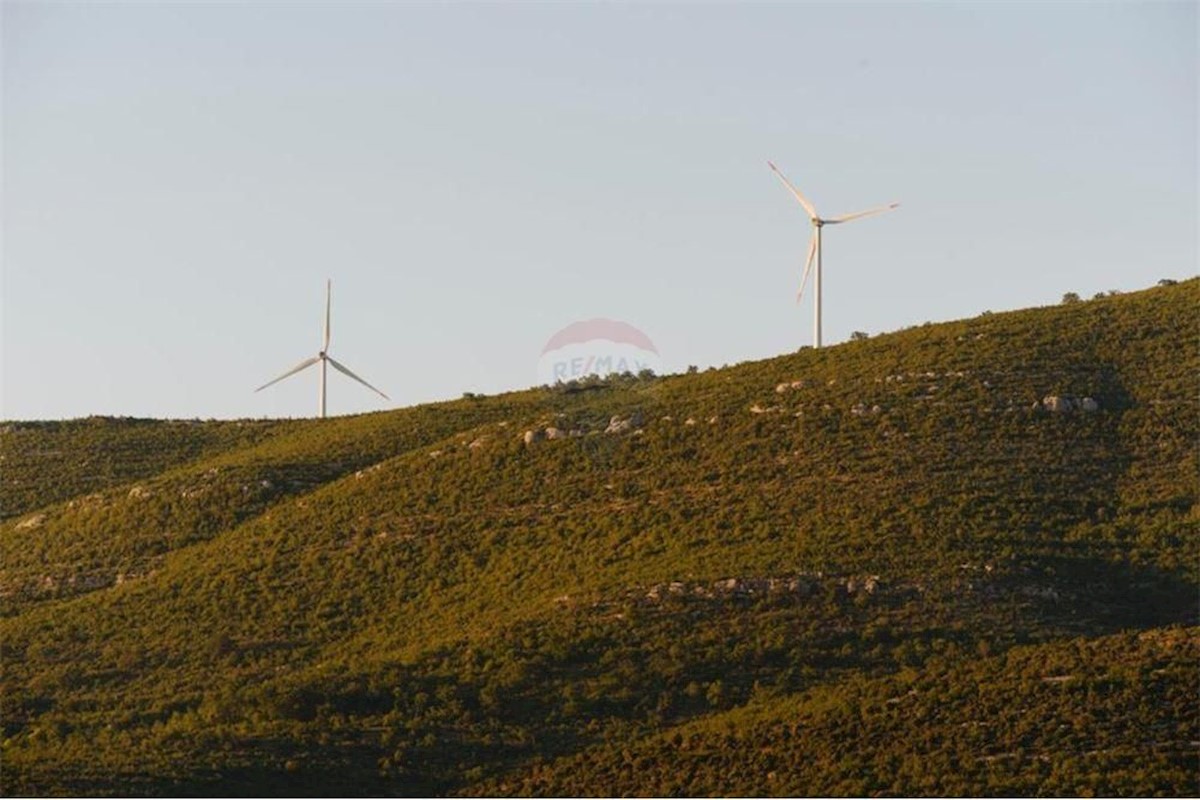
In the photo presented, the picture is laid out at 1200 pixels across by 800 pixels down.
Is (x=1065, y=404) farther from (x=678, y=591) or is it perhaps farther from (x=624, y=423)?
(x=678, y=591)

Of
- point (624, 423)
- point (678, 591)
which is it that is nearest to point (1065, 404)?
point (624, 423)

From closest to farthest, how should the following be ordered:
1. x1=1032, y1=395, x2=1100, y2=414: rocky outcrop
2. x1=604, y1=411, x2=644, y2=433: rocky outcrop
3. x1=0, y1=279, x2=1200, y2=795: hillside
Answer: x1=0, y1=279, x2=1200, y2=795: hillside
x1=1032, y1=395, x2=1100, y2=414: rocky outcrop
x1=604, y1=411, x2=644, y2=433: rocky outcrop

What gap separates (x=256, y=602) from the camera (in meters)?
106

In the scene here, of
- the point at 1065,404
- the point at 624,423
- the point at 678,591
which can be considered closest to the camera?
the point at 678,591

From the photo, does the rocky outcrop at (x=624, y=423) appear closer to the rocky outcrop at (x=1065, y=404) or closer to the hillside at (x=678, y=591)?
the hillside at (x=678, y=591)

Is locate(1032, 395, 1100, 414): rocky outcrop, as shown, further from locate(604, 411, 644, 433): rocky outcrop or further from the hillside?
locate(604, 411, 644, 433): rocky outcrop

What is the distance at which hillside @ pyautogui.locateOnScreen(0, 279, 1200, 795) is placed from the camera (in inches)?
3132

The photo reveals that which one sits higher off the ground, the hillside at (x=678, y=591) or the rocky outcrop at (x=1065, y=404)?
the rocky outcrop at (x=1065, y=404)

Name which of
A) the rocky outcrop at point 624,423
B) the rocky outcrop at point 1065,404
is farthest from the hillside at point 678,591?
the rocky outcrop at point 624,423

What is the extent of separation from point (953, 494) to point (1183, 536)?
35.0 ft

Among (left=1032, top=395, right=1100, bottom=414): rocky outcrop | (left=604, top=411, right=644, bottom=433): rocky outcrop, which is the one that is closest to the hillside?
(left=1032, top=395, right=1100, bottom=414): rocky outcrop

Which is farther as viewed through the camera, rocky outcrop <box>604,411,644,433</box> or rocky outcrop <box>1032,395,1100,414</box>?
rocky outcrop <box>604,411,644,433</box>

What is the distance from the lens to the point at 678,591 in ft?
313

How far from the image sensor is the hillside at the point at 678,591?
79.6 metres
